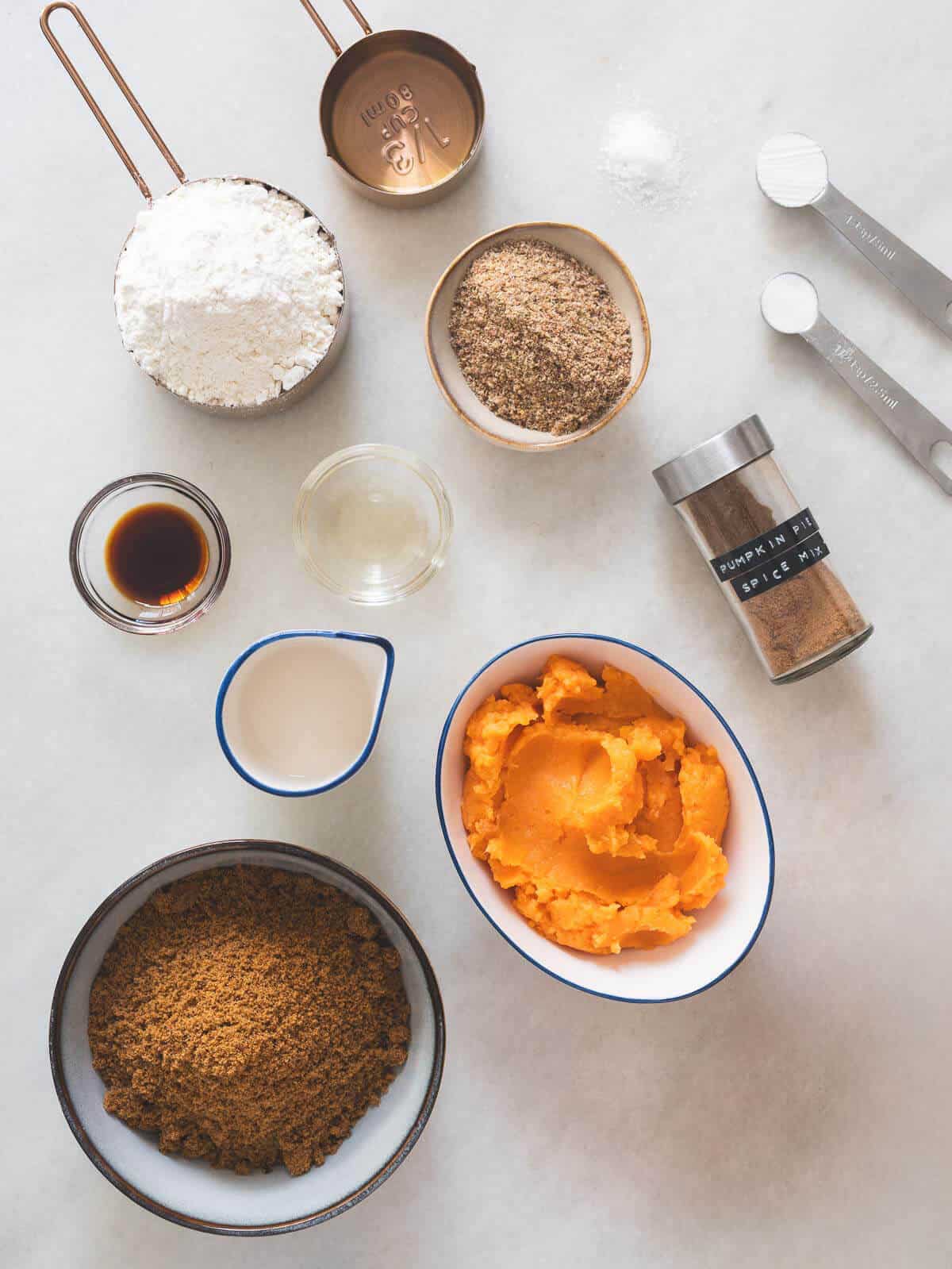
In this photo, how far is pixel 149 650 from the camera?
1.53 m

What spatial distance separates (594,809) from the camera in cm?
129

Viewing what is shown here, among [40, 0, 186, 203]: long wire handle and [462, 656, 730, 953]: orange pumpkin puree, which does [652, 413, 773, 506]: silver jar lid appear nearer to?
[462, 656, 730, 953]: orange pumpkin puree

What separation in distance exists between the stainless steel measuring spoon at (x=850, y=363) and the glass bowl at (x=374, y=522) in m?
0.65

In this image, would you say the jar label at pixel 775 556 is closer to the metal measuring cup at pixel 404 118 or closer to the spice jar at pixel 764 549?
the spice jar at pixel 764 549

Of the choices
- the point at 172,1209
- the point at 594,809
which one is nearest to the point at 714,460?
the point at 594,809

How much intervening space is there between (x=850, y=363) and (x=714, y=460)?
36cm

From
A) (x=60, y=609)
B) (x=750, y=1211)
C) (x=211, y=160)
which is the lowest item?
(x=750, y=1211)

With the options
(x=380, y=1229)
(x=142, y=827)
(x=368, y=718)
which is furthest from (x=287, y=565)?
(x=380, y=1229)

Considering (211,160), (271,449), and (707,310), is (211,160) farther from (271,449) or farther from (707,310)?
(707,310)

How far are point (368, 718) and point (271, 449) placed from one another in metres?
0.50

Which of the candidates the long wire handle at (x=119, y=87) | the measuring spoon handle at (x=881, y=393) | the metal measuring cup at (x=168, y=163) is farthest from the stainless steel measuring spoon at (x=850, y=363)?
the long wire handle at (x=119, y=87)

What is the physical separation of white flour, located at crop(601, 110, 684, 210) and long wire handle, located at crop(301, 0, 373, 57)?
0.43 meters

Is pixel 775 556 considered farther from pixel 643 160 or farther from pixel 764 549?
pixel 643 160

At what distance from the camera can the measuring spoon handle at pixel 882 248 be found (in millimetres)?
1509
